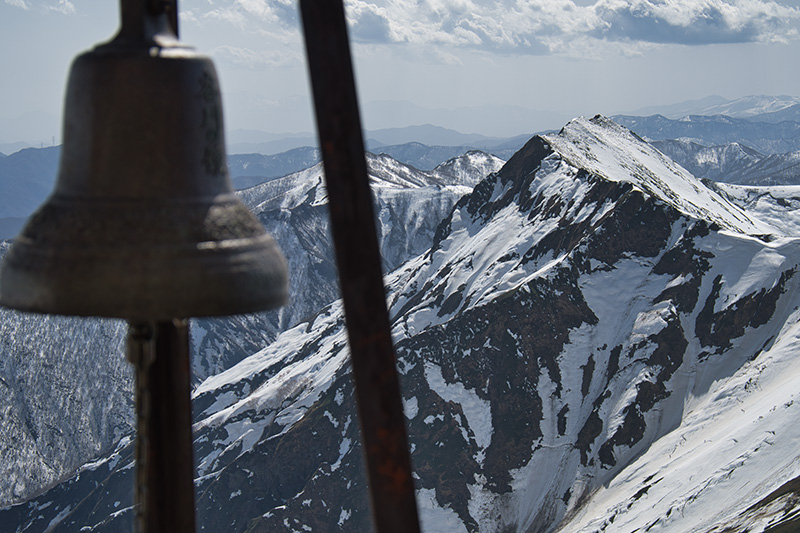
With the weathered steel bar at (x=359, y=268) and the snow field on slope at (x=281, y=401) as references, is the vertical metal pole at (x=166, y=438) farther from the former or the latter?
the snow field on slope at (x=281, y=401)

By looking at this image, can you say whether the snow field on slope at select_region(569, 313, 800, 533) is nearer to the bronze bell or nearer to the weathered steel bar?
the bronze bell

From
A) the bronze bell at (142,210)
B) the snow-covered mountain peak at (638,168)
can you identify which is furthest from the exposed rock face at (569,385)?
the bronze bell at (142,210)

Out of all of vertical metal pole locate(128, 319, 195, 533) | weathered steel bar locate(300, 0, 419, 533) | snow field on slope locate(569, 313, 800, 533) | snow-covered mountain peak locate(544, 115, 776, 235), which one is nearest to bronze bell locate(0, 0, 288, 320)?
vertical metal pole locate(128, 319, 195, 533)

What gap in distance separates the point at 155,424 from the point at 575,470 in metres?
124

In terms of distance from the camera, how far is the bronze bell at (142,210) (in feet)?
14.7

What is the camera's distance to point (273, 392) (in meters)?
177

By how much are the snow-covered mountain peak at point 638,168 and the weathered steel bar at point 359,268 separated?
483ft

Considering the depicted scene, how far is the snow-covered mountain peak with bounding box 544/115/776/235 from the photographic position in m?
158

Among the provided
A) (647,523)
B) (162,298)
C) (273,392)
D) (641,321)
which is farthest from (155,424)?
(273,392)

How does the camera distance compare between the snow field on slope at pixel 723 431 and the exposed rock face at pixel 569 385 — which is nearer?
the snow field on slope at pixel 723 431

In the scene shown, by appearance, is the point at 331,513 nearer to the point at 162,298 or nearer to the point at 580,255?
the point at 580,255

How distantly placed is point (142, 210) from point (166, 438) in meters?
1.60

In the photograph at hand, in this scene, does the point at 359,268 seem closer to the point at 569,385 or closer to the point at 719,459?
the point at 719,459

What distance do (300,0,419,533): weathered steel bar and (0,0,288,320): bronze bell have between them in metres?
1.14
